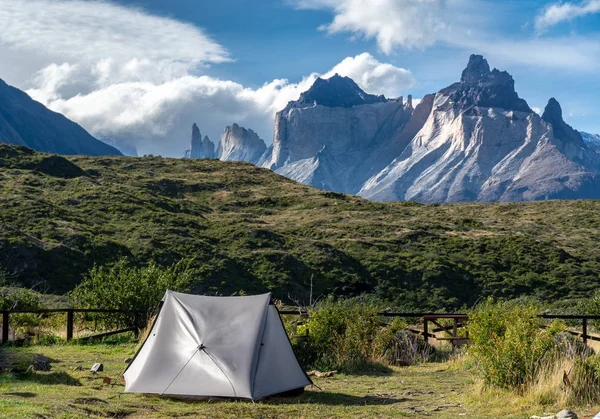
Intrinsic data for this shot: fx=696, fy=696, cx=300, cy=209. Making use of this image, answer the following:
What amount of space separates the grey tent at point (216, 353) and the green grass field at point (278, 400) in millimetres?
278

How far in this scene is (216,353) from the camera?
12.5 meters

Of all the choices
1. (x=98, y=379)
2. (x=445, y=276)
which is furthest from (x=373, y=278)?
(x=98, y=379)

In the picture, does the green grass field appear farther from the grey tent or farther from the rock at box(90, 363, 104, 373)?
the grey tent

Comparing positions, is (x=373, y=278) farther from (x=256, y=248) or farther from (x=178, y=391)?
(x=178, y=391)

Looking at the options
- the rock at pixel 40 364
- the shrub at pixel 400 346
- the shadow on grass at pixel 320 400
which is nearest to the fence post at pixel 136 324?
the rock at pixel 40 364

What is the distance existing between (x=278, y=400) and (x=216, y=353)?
4.54ft

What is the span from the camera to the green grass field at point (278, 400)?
419 inches

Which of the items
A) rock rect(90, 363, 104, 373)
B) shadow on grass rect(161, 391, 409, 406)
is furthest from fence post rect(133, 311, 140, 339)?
shadow on grass rect(161, 391, 409, 406)

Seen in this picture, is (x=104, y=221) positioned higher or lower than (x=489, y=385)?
higher

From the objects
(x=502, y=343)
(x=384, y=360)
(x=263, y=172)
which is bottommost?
(x=384, y=360)

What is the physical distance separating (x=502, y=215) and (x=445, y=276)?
1098 inches

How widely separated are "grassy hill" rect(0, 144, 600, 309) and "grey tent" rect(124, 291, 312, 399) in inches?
1204

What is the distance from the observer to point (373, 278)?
5134cm

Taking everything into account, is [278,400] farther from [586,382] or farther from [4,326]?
[4,326]
